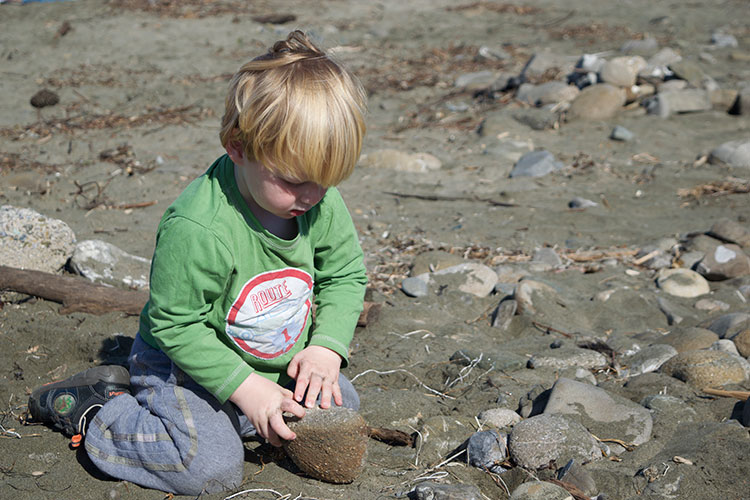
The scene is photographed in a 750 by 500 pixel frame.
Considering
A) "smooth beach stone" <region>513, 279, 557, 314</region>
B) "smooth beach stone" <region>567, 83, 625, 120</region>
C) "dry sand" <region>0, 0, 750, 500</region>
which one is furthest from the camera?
"smooth beach stone" <region>567, 83, 625, 120</region>

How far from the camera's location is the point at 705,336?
363 centimetres

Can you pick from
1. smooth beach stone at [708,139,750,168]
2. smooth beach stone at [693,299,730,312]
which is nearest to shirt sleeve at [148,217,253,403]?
smooth beach stone at [693,299,730,312]

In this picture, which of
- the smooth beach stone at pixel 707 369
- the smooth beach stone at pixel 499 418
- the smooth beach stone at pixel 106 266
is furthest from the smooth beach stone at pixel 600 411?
the smooth beach stone at pixel 106 266

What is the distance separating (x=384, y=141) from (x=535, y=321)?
416 centimetres

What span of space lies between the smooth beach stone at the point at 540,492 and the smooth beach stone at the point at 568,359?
107cm

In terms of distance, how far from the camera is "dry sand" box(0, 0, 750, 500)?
3.03 m

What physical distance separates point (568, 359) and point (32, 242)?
3.13 meters

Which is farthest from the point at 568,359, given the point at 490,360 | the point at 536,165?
the point at 536,165

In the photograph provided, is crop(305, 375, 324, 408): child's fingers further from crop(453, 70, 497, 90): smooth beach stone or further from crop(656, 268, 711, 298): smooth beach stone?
crop(453, 70, 497, 90): smooth beach stone

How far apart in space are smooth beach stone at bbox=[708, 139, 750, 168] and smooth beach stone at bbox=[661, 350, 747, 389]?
13.1 ft

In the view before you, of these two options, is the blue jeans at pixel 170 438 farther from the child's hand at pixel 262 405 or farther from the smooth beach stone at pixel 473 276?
→ the smooth beach stone at pixel 473 276

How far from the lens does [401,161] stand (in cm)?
699

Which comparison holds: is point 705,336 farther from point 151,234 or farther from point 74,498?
point 151,234

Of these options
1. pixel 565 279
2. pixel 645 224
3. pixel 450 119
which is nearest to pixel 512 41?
pixel 450 119
